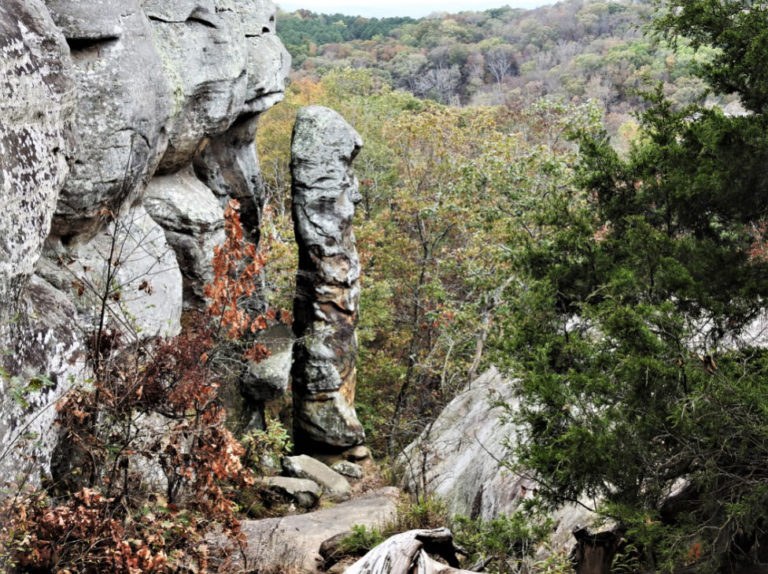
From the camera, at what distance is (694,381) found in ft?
15.7

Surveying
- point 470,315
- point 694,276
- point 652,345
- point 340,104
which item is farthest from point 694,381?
point 340,104

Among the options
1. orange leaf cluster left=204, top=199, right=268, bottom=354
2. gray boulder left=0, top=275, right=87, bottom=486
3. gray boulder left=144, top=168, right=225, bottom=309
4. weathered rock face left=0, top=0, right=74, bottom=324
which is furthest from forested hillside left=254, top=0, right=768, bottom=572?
gray boulder left=144, top=168, right=225, bottom=309

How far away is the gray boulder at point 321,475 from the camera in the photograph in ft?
44.3

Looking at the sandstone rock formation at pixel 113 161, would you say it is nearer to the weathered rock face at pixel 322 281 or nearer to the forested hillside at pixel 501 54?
the weathered rock face at pixel 322 281

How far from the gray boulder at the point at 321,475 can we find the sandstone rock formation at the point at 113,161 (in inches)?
163

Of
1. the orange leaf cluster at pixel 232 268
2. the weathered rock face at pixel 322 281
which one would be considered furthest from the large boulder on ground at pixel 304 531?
the weathered rock face at pixel 322 281

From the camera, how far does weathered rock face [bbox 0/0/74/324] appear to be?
5.54 meters

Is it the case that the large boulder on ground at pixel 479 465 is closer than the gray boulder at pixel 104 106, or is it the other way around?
the large boulder on ground at pixel 479 465

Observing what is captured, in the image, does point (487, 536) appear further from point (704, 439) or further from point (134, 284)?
point (134, 284)

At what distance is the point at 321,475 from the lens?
14.0m

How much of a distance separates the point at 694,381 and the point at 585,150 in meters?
3.01

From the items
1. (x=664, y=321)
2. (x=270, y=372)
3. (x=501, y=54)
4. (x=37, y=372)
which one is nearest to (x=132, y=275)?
(x=37, y=372)

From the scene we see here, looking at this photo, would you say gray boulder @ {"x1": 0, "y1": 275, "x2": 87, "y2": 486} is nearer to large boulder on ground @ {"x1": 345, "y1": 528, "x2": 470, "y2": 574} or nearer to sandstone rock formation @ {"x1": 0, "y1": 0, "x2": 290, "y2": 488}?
sandstone rock formation @ {"x1": 0, "y1": 0, "x2": 290, "y2": 488}

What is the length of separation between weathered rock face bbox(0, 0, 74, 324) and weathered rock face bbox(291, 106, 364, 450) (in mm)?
9392
